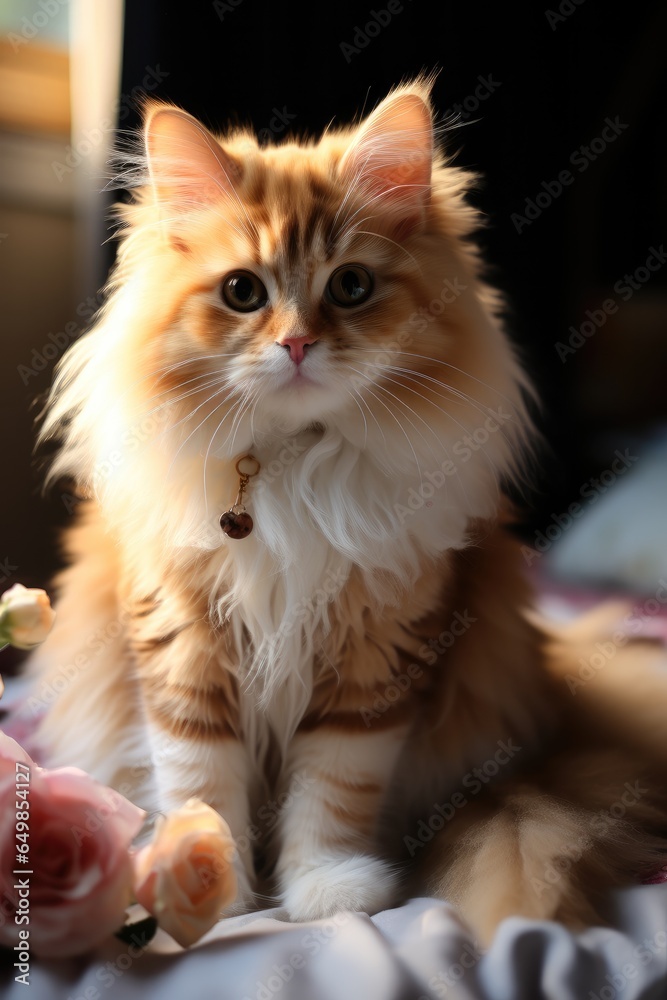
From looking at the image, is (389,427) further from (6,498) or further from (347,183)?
(6,498)

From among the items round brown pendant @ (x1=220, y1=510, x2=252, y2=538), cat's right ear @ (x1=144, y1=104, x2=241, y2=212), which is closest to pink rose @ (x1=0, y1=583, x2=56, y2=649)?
round brown pendant @ (x1=220, y1=510, x2=252, y2=538)

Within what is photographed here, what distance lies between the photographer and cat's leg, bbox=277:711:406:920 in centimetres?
104

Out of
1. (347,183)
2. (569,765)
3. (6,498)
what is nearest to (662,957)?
(569,765)

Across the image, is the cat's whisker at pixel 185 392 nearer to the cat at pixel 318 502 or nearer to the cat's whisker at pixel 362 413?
the cat at pixel 318 502

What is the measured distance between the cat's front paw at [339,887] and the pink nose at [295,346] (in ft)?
2.08

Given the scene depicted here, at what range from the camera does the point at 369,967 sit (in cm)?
80

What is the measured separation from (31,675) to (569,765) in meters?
0.94

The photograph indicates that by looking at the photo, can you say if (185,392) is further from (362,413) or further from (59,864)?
(59,864)

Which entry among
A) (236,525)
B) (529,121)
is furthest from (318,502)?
(529,121)

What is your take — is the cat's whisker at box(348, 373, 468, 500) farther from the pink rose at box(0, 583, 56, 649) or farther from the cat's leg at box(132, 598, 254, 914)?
the pink rose at box(0, 583, 56, 649)

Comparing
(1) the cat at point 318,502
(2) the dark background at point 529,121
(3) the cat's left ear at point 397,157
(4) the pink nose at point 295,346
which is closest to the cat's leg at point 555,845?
(1) the cat at point 318,502

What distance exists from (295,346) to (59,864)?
1.92ft

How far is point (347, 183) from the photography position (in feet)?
3.47

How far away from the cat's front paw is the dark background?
82 centimetres
